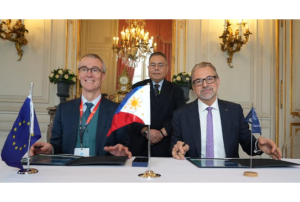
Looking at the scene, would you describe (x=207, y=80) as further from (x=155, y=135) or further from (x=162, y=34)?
(x=162, y=34)

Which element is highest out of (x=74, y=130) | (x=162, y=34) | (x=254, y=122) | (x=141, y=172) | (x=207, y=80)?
(x=162, y=34)

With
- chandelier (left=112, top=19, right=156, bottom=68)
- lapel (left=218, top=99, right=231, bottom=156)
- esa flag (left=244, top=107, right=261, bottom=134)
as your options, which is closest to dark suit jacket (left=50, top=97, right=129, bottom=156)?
lapel (left=218, top=99, right=231, bottom=156)

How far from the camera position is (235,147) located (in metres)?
2.29

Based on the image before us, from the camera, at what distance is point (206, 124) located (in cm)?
231

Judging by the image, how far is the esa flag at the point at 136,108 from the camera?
1.47 metres

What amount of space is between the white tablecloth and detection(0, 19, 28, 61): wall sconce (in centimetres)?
360

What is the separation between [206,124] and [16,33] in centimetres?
380

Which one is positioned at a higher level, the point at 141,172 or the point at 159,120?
the point at 159,120

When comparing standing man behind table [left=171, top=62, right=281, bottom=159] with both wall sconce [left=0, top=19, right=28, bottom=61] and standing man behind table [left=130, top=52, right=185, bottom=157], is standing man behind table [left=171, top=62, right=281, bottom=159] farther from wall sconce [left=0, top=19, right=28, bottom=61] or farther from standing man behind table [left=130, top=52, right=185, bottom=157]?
wall sconce [left=0, top=19, right=28, bottom=61]

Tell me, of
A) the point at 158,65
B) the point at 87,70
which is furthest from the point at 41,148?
the point at 158,65

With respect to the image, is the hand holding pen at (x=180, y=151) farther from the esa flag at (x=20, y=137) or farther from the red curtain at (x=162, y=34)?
the red curtain at (x=162, y=34)

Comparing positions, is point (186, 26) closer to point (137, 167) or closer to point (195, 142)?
point (195, 142)

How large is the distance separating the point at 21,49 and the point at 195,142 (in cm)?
382
